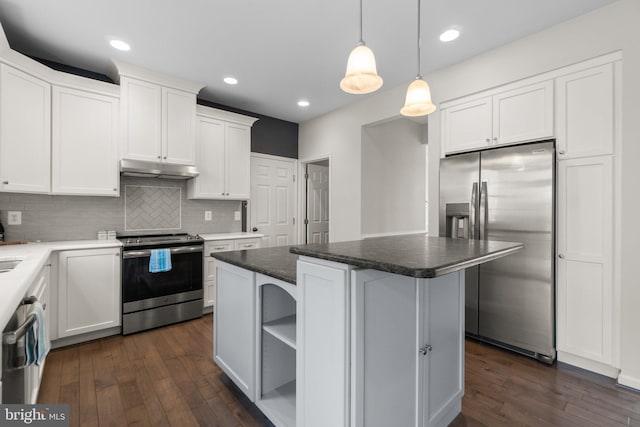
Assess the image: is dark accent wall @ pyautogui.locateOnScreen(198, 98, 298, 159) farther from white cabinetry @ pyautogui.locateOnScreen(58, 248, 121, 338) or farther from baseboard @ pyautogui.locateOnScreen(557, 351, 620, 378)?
baseboard @ pyautogui.locateOnScreen(557, 351, 620, 378)

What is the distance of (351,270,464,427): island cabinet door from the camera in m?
1.22

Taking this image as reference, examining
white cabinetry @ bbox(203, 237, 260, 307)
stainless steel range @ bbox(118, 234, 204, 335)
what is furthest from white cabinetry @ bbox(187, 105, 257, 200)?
stainless steel range @ bbox(118, 234, 204, 335)

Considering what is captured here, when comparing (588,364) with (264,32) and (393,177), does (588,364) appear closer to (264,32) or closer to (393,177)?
(393,177)

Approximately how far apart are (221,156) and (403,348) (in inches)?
138

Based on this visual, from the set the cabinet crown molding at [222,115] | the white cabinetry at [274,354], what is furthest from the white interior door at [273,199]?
the white cabinetry at [274,354]

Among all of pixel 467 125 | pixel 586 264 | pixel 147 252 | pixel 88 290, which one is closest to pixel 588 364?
pixel 586 264

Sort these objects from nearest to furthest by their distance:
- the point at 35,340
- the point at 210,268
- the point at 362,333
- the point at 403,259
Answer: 1. the point at 403,259
2. the point at 362,333
3. the point at 35,340
4. the point at 210,268

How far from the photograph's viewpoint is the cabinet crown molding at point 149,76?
3.16 metres

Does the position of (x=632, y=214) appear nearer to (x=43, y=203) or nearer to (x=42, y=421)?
(x=42, y=421)

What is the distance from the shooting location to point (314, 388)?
53.8 inches

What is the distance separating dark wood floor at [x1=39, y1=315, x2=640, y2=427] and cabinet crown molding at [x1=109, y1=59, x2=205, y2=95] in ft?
9.12

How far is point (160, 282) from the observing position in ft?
10.8

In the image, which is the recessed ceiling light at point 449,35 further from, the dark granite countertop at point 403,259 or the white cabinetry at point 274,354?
the white cabinetry at point 274,354

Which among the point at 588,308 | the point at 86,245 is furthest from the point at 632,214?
the point at 86,245
